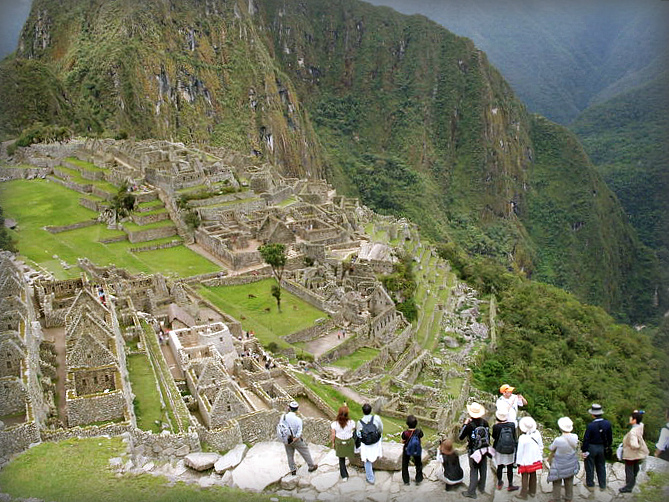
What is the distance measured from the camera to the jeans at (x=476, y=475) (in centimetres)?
945

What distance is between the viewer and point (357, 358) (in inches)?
1056

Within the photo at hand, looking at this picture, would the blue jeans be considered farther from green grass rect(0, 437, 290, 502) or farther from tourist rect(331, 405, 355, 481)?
green grass rect(0, 437, 290, 502)

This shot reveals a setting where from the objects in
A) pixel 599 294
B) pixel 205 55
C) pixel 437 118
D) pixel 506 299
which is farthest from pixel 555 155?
pixel 506 299

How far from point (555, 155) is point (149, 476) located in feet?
520

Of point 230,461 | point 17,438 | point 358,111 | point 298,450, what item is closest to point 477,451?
point 298,450

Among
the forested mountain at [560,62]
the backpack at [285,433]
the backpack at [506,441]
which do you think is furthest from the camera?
the forested mountain at [560,62]

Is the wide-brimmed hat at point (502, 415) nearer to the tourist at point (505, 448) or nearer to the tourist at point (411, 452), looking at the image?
the tourist at point (505, 448)

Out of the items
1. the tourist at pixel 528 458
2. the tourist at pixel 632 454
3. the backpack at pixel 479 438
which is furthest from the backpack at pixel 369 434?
the tourist at pixel 632 454

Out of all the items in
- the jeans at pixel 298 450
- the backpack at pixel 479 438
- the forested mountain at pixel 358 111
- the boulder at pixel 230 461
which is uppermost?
the forested mountain at pixel 358 111

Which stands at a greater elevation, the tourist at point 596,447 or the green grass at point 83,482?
the tourist at point 596,447

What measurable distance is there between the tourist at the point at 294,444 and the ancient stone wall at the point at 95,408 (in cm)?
520

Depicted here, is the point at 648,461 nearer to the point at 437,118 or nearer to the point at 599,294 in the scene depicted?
the point at 599,294

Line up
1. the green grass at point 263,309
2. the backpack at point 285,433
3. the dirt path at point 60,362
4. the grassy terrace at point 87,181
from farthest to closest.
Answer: the grassy terrace at point 87,181 < the green grass at point 263,309 < the dirt path at point 60,362 < the backpack at point 285,433

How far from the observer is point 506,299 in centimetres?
4509
